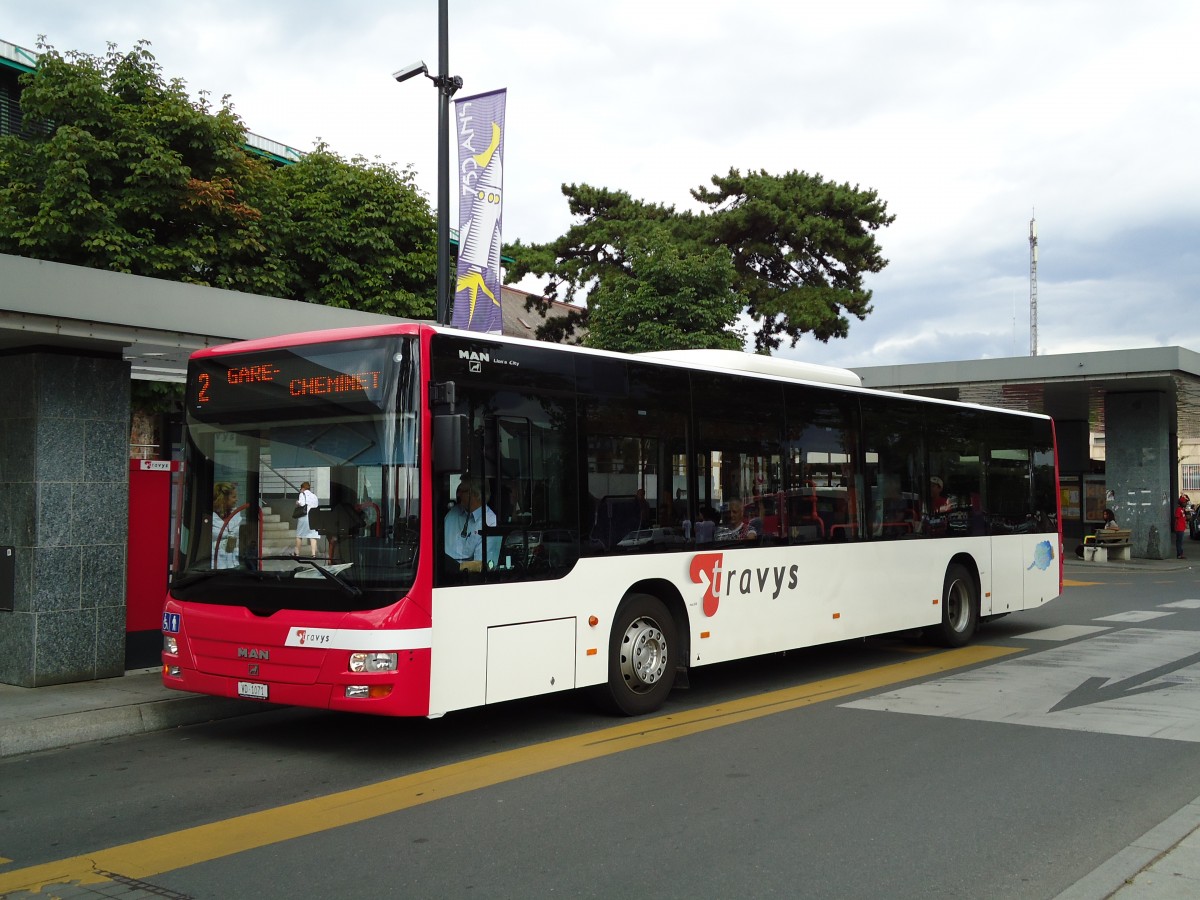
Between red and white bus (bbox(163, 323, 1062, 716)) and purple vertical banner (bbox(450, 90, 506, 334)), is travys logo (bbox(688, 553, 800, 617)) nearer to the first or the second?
red and white bus (bbox(163, 323, 1062, 716))

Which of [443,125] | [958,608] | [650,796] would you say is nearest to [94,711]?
[650,796]

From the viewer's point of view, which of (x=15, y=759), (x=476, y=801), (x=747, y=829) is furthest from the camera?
(x=15, y=759)

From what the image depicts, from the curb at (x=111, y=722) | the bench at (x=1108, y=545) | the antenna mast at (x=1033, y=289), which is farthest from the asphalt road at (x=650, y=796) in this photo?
the antenna mast at (x=1033, y=289)

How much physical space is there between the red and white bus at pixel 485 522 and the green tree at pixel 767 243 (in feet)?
89.9

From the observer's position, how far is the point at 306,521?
7.49 meters

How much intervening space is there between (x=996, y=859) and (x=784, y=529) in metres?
5.39

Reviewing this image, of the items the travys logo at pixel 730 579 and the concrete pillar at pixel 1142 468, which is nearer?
the travys logo at pixel 730 579

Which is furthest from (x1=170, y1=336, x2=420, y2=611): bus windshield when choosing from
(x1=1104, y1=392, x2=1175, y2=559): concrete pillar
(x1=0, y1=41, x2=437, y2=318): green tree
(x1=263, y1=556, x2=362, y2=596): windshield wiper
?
(x1=1104, y1=392, x2=1175, y2=559): concrete pillar

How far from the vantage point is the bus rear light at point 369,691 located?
281 inches

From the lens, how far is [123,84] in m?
23.6

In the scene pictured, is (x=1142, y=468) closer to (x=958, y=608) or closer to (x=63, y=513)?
(x=958, y=608)

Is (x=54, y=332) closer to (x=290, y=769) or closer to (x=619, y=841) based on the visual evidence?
(x=290, y=769)

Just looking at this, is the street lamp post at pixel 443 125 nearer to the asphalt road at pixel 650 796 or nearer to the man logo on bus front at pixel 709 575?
the man logo on bus front at pixel 709 575

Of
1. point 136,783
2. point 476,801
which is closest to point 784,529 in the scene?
point 476,801
